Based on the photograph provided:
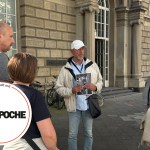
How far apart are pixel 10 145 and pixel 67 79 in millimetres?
2058

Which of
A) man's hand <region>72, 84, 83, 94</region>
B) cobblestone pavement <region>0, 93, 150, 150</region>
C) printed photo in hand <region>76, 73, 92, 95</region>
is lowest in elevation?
cobblestone pavement <region>0, 93, 150, 150</region>

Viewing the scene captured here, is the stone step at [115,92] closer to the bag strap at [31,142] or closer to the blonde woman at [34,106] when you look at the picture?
the blonde woman at [34,106]

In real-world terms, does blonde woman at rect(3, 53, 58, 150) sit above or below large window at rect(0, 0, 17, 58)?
below

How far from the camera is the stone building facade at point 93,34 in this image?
8.48m

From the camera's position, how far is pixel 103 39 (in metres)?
12.8

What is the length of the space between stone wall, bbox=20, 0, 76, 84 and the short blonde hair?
23.0ft

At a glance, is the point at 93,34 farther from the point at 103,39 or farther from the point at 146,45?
the point at 146,45

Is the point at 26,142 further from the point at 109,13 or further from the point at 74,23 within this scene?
the point at 109,13

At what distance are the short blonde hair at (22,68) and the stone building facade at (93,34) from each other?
23.1 feet

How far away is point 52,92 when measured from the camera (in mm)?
8297

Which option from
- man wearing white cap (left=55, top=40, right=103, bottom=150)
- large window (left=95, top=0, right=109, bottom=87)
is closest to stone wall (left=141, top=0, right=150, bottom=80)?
large window (left=95, top=0, right=109, bottom=87)

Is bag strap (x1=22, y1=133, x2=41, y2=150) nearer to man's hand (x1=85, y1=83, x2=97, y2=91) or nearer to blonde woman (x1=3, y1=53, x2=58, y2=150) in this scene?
blonde woman (x1=3, y1=53, x2=58, y2=150)

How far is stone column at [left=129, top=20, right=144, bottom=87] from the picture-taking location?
13.0 metres

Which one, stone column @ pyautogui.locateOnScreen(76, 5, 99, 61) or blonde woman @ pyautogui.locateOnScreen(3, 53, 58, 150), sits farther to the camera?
stone column @ pyautogui.locateOnScreen(76, 5, 99, 61)
